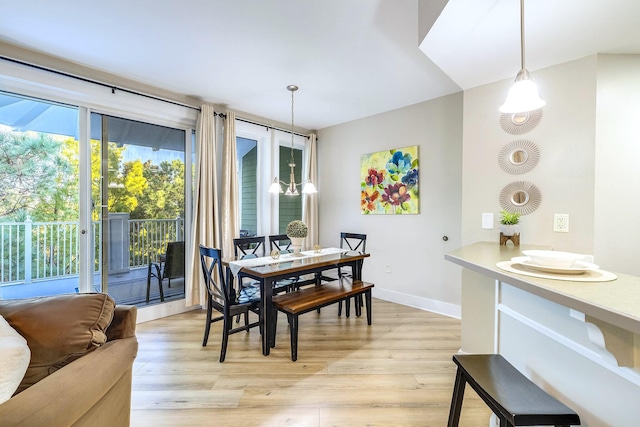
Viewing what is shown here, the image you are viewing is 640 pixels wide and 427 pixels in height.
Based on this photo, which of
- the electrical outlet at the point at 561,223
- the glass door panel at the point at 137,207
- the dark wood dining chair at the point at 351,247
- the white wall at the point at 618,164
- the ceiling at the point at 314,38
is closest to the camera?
the ceiling at the point at 314,38

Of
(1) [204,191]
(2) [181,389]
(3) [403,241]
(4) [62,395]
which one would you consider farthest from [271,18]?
(3) [403,241]

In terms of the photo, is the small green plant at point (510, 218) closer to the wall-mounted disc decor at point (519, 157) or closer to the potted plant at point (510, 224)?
the potted plant at point (510, 224)

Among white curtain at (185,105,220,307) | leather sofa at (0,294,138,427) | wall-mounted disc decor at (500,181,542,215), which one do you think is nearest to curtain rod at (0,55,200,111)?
white curtain at (185,105,220,307)

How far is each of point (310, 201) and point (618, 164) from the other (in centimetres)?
342

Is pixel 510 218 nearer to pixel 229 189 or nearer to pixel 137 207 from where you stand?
pixel 229 189

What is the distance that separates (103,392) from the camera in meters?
1.12

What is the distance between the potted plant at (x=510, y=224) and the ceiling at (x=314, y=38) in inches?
43.9

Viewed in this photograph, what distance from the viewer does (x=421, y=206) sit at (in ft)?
11.5

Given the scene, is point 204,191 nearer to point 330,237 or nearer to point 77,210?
point 77,210

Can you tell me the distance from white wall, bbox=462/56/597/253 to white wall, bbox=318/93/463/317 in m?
0.79

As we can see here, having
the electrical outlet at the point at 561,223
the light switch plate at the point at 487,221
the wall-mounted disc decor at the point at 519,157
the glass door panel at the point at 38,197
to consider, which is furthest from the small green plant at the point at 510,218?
the glass door panel at the point at 38,197

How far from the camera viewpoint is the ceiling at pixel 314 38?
162 cm

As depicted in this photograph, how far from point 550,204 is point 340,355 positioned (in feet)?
6.73

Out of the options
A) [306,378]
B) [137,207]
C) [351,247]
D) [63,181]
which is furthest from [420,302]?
[63,181]
